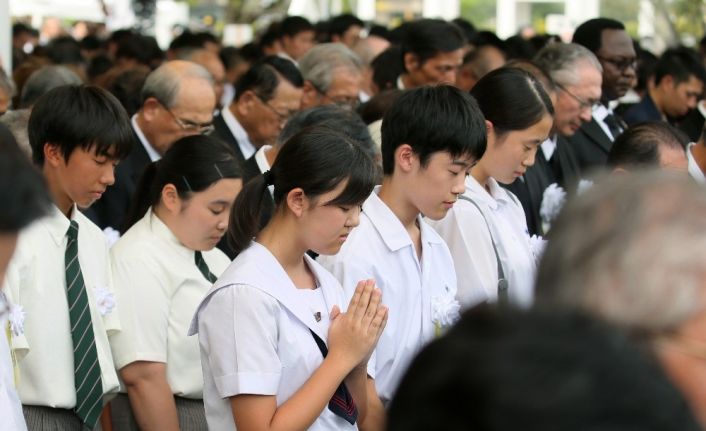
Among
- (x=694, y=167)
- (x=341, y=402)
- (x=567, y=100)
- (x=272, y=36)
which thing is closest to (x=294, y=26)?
(x=272, y=36)

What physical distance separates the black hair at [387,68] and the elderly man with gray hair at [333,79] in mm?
1087

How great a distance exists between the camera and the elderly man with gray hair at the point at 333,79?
7.22 metres

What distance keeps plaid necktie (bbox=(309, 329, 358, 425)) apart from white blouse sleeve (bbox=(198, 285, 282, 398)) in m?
0.14

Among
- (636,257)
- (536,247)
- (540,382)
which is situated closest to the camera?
(540,382)

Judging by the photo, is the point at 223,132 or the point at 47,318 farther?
the point at 223,132

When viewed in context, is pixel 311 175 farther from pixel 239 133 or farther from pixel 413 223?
pixel 239 133

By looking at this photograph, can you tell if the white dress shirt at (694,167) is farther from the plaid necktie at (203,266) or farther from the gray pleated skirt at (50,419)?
the gray pleated skirt at (50,419)

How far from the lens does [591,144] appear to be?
7.20 meters

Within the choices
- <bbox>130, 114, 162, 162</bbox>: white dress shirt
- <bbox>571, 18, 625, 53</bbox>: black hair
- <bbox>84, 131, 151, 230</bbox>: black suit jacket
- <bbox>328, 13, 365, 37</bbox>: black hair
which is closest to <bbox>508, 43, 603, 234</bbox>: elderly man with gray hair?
<bbox>571, 18, 625, 53</bbox>: black hair

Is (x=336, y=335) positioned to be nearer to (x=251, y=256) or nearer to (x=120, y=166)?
(x=251, y=256)

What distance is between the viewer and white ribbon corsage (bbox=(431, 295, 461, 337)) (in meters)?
3.86

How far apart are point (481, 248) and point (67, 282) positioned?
139 cm

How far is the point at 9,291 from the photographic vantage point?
3607mm

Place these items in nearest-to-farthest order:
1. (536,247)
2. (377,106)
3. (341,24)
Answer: (536,247) < (377,106) < (341,24)
